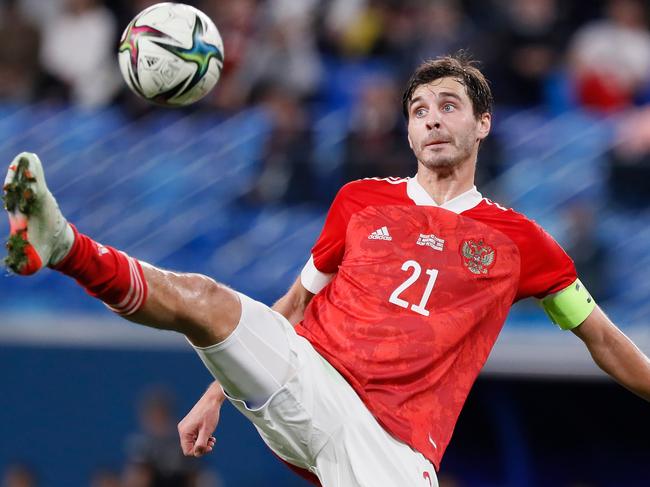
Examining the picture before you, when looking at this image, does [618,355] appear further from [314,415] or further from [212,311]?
[212,311]

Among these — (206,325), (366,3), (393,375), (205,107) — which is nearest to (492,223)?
(393,375)

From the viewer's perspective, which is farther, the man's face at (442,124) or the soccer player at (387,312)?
the man's face at (442,124)

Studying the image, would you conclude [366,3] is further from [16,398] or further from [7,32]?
[16,398]

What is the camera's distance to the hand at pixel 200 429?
19.8ft

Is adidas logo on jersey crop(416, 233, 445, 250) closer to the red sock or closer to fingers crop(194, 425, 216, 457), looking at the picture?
fingers crop(194, 425, 216, 457)

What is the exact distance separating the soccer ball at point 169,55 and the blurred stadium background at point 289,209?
4709 mm

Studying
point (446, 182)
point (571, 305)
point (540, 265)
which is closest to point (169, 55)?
point (446, 182)

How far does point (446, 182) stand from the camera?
6398mm

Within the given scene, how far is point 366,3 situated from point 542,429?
4873mm

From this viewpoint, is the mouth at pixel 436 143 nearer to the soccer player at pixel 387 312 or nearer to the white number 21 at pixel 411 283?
the soccer player at pixel 387 312

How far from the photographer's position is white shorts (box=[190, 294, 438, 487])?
222 inches

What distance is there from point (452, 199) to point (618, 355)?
110 centimetres

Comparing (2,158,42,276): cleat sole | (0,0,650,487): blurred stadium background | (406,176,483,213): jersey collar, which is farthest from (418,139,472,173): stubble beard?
(0,0,650,487): blurred stadium background

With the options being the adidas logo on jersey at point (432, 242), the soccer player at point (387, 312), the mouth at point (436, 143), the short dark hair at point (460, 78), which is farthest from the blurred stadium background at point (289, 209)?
the adidas logo on jersey at point (432, 242)
